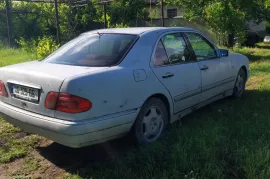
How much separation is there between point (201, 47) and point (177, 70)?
1.09 m

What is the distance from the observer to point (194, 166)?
9.86 feet

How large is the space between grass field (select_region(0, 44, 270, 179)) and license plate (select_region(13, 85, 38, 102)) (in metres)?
0.76

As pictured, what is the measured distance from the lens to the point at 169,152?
3.32 metres

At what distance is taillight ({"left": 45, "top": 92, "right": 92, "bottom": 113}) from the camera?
2959mm

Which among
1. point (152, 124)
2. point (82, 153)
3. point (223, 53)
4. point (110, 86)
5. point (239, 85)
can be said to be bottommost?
point (82, 153)

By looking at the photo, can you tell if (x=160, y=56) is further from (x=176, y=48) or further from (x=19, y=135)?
Answer: (x=19, y=135)

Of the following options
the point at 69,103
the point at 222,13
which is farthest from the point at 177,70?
the point at 222,13

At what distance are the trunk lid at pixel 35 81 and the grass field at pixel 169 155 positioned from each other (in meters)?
0.66

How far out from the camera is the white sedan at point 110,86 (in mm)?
3006

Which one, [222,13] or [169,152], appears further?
[222,13]

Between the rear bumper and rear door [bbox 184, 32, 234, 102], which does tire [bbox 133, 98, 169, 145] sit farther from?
rear door [bbox 184, 32, 234, 102]

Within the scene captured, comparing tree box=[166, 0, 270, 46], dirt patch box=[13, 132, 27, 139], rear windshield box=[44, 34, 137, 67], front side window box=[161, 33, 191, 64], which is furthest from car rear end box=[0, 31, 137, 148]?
tree box=[166, 0, 270, 46]

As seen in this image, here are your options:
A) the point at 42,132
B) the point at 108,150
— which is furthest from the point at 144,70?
the point at 42,132

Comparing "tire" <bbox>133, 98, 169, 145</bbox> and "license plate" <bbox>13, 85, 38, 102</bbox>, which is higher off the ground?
"license plate" <bbox>13, 85, 38, 102</bbox>
